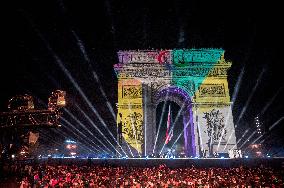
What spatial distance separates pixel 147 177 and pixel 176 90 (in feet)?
55.4

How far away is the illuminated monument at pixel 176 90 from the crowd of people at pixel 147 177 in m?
11.2

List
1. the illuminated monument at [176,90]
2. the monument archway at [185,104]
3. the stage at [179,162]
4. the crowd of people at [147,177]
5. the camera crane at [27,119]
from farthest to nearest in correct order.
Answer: the monument archway at [185,104] < the illuminated monument at [176,90] < the stage at [179,162] < the crowd of people at [147,177] < the camera crane at [27,119]

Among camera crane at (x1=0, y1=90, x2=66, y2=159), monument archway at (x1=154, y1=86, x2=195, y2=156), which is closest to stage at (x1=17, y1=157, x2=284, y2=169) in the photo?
camera crane at (x1=0, y1=90, x2=66, y2=159)

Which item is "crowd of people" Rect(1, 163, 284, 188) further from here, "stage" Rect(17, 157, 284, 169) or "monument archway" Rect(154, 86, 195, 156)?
"monument archway" Rect(154, 86, 195, 156)

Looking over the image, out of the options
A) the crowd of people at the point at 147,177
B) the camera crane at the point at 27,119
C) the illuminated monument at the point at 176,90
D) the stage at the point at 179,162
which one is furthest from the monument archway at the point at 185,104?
the camera crane at the point at 27,119

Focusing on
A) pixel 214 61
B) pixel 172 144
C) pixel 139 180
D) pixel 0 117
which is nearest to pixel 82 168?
pixel 139 180

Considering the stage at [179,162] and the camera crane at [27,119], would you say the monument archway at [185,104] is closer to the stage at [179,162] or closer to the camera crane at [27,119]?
the stage at [179,162]

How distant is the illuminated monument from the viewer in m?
27.1

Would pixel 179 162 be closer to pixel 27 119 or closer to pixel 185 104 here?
pixel 27 119

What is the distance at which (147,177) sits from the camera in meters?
13.6

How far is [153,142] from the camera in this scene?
27109 mm

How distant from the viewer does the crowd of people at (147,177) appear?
12664mm

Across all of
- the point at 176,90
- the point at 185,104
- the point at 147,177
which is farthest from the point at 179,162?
the point at 185,104

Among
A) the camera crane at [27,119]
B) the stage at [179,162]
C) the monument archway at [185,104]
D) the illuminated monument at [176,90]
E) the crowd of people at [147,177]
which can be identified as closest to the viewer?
the camera crane at [27,119]
